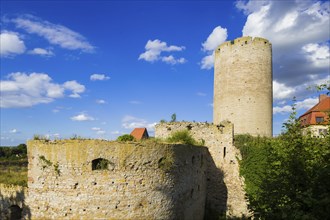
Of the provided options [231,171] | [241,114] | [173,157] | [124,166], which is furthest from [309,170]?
[241,114]

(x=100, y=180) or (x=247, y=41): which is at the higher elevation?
(x=247, y=41)

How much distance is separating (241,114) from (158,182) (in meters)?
10.7

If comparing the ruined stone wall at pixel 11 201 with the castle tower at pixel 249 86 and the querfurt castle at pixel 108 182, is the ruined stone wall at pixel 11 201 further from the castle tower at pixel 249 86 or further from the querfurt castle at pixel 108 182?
the castle tower at pixel 249 86

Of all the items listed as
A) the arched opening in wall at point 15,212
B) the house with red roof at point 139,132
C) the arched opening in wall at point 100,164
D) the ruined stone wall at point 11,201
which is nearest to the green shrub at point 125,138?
the arched opening in wall at point 100,164

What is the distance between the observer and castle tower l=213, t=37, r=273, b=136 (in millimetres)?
20266

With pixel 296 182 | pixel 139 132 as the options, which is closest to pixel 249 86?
pixel 296 182

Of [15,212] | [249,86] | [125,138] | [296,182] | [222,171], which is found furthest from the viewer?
[249,86]

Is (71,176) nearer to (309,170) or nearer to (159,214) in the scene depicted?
(159,214)

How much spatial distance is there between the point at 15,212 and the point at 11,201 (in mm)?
749

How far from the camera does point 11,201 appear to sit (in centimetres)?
1291

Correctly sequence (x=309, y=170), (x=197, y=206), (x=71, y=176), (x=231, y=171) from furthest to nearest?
1. (x=231, y=171)
2. (x=197, y=206)
3. (x=71, y=176)
4. (x=309, y=170)

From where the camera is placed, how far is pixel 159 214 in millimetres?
11859

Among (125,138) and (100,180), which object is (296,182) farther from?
(125,138)

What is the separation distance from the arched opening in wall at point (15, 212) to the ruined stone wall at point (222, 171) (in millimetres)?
11348
